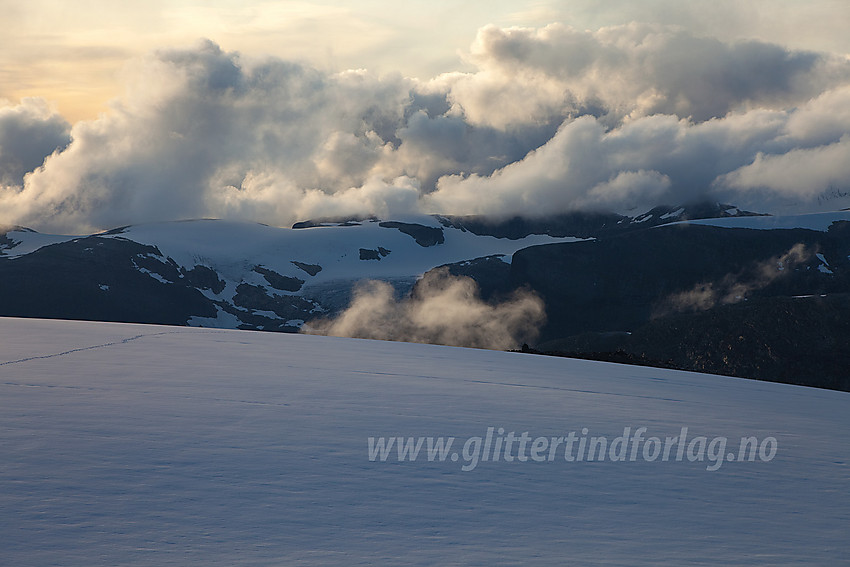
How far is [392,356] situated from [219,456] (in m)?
10.8

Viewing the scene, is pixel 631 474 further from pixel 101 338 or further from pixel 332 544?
pixel 101 338

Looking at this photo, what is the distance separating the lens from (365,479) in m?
6.22

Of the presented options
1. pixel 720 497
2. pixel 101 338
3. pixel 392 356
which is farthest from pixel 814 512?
pixel 101 338

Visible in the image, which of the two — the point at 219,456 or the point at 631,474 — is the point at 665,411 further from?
the point at 219,456

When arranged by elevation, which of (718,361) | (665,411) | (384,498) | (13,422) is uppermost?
(13,422)

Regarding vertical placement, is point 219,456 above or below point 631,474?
above

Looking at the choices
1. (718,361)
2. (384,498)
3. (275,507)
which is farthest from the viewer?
(718,361)

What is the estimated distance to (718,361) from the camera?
117562 mm

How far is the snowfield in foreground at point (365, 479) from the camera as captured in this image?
4.79 meters

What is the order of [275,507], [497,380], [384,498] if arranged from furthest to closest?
1. [497,380]
2. [384,498]
3. [275,507]

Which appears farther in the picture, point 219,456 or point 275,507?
point 219,456

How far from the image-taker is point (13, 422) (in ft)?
24.4

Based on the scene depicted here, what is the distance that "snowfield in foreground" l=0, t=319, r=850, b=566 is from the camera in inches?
189

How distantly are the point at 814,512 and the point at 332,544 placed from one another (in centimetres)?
399
